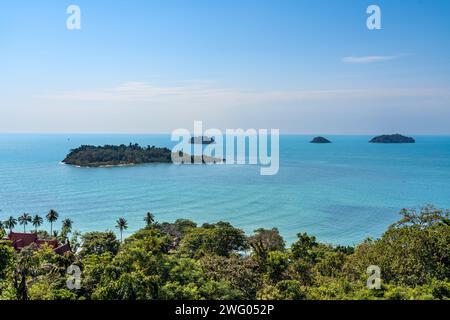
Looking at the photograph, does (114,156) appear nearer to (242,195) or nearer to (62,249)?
(242,195)

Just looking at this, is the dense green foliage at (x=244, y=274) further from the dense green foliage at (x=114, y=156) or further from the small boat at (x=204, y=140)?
the small boat at (x=204, y=140)

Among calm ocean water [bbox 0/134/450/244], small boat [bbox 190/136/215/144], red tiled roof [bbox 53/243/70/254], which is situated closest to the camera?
red tiled roof [bbox 53/243/70/254]

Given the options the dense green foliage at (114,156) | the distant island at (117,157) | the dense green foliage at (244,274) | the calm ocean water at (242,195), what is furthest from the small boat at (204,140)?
the dense green foliage at (244,274)

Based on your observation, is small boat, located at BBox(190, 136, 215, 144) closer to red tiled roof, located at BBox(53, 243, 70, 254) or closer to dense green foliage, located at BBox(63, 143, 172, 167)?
dense green foliage, located at BBox(63, 143, 172, 167)

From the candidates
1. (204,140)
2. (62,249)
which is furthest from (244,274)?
→ (204,140)

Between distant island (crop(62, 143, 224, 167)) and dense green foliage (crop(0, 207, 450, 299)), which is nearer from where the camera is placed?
dense green foliage (crop(0, 207, 450, 299))

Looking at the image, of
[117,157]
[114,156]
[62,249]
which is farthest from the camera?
[117,157]

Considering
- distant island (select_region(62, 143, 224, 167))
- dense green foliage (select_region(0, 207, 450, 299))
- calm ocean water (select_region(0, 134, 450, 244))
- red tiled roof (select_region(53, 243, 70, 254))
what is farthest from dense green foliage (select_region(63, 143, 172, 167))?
dense green foliage (select_region(0, 207, 450, 299))

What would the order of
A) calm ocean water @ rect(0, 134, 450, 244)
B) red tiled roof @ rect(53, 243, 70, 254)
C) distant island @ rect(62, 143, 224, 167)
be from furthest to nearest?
distant island @ rect(62, 143, 224, 167) → calm ocean water @ rect(0, 134, 450, 244) → red tiled roof @ rect(53, 243, 70, 254)
